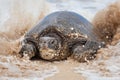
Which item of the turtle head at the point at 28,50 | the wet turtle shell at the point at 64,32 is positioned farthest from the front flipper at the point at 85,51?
the turtle head at the point at 28,50

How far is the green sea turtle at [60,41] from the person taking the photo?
5.80m

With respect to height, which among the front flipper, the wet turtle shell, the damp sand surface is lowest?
the damp sand surface

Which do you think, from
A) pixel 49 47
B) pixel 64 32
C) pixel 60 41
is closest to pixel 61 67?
pixel 49 47

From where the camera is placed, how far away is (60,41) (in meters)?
6.03

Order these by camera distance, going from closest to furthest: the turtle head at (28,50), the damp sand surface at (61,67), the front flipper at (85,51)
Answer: the damp sand surface at (61,67)
the front flipper at (85,51)
the turtle head at (28,50)

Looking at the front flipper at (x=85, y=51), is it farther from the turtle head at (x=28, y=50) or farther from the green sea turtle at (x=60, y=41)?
the turtle head at (x=28, y=50)

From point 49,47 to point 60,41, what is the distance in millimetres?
350

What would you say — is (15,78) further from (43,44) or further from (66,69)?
(43,44)

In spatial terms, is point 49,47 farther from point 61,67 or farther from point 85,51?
point 85,51

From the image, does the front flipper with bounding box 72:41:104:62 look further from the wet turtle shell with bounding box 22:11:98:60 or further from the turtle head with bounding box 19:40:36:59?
the turtle head with bounding box 19:40:36:59

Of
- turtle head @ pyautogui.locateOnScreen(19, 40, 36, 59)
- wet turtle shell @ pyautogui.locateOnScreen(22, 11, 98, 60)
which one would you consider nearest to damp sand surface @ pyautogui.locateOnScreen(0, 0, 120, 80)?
turtle head @ pyautogui.locateOnScreen(19, 40, 36, 59)

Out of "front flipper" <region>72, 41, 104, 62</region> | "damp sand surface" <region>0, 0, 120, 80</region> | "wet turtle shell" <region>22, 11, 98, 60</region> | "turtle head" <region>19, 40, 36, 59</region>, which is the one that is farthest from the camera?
"wet turtle shell" <region>22, 11, 98, 60</region>

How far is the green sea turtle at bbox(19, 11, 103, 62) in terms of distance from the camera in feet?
19.0

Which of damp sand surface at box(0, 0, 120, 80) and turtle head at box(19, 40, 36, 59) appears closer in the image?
damp sand surface at box(0, 0, 120, 80)
